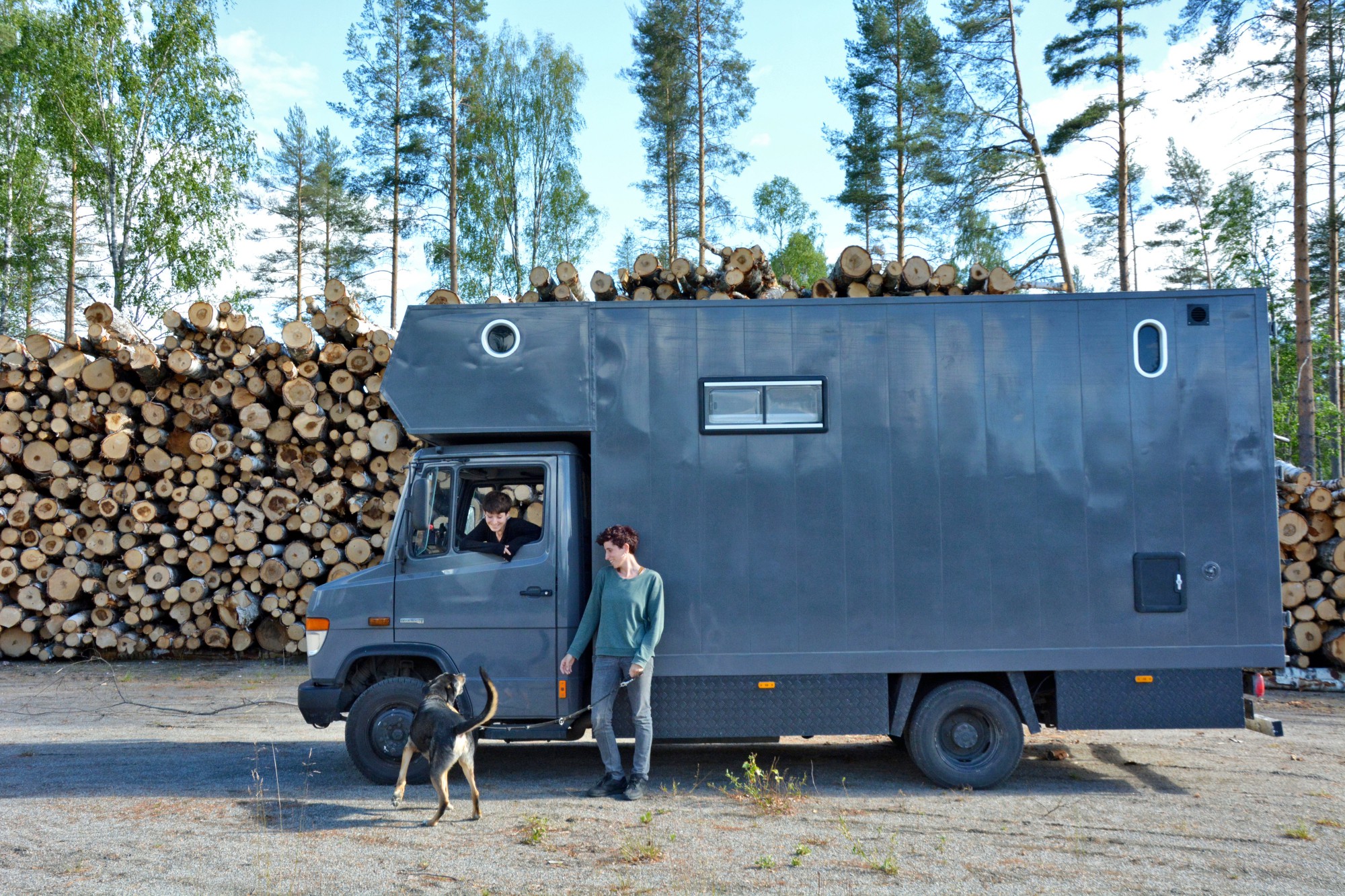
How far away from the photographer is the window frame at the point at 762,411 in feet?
19.6

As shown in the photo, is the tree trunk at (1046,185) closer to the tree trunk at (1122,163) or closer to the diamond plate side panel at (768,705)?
the tree trunk at (1122,163)

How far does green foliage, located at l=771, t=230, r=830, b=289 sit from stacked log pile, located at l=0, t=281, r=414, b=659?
29.8m

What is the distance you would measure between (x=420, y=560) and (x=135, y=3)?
18.0 metres

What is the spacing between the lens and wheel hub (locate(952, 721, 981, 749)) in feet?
19.8

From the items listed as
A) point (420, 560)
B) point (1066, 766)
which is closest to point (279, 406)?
point (420, 560)

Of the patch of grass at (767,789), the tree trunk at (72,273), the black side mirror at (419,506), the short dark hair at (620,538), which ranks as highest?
the tree trunk at (72,273)

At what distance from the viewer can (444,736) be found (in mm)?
5363

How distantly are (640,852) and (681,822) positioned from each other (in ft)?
2.05

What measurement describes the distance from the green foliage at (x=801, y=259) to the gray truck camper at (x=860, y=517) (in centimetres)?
3343

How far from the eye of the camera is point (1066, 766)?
6828 millimetres

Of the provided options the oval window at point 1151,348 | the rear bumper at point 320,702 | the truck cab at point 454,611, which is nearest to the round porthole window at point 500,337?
the truck cab at point 454,611

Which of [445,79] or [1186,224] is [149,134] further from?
[1186,224]

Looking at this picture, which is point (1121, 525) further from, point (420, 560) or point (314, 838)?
point (314, 838)

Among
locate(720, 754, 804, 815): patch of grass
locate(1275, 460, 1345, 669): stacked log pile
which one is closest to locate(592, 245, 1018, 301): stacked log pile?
locate(1275, 460, 1345, 669): stacked log pile
